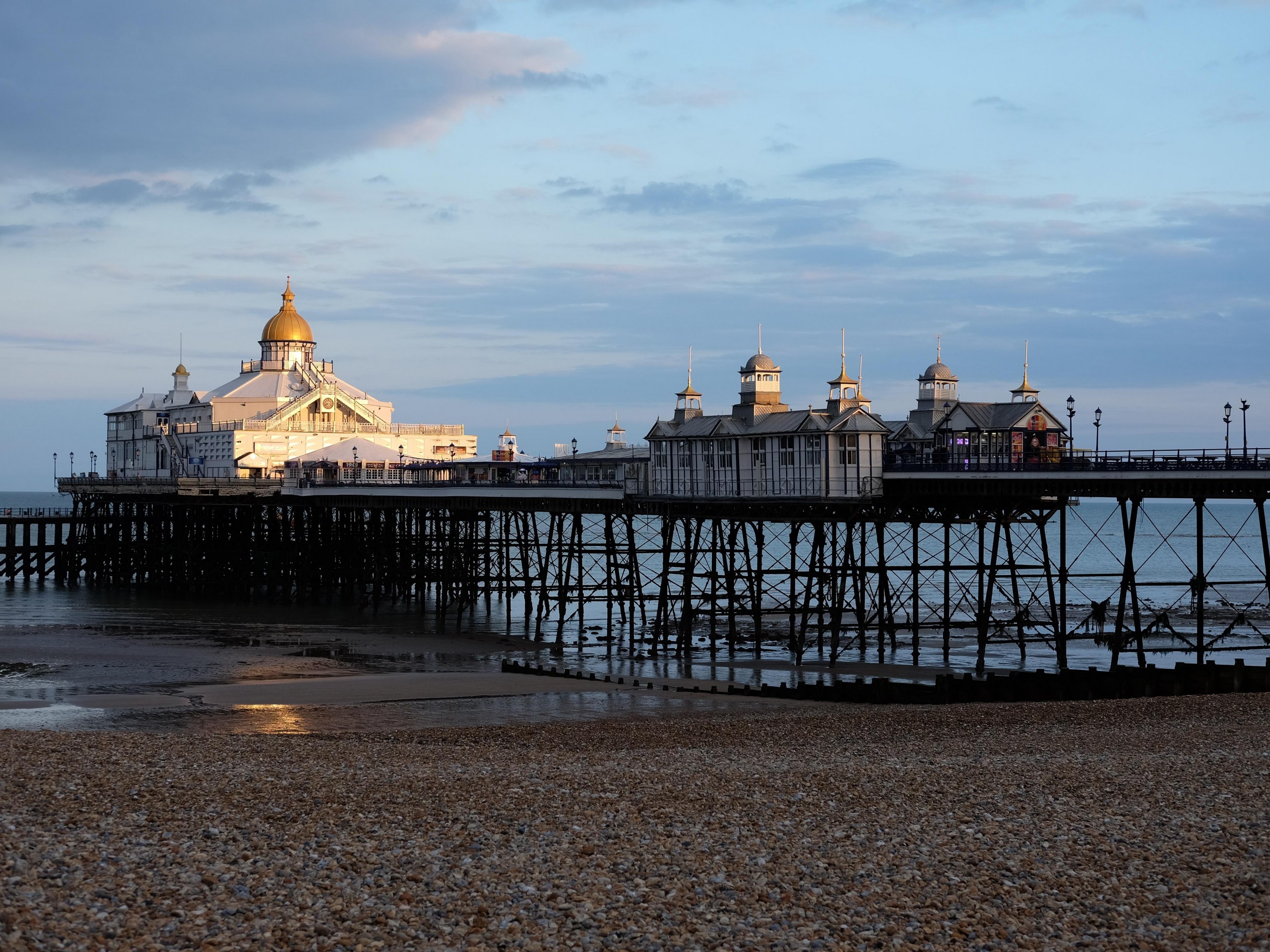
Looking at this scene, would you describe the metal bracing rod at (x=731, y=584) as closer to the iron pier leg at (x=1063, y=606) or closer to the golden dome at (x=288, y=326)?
the iron pier leg at (x=1063, y=606)

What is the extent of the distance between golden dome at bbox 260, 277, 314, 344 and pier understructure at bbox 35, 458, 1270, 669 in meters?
15.6

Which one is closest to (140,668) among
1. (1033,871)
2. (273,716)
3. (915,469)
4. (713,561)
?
(273,716)

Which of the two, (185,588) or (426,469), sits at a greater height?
(426,469)

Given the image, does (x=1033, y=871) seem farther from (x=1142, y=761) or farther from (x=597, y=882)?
(x=1142, y=761)

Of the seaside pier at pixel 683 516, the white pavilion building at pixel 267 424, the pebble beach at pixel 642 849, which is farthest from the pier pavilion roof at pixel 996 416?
the white pavilion building at pixel 267 424

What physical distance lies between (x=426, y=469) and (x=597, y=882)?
56.7 metres

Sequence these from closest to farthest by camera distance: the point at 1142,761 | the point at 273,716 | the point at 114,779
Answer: the point at 114,779 → the point at 1142,761 → the point at 273,716

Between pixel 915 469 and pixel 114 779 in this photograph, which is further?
pixel 915 469

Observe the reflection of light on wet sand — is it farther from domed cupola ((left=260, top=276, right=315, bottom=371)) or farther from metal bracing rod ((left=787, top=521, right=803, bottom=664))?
domed cupola ((left=260, top=276, right=315, bottom=371))

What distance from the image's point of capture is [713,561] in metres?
46.0

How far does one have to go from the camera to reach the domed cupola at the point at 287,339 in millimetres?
94688

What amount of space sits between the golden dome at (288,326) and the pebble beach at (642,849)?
76.0 m

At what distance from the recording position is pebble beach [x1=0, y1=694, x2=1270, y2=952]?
11609 mm

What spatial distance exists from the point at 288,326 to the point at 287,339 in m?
0.90
